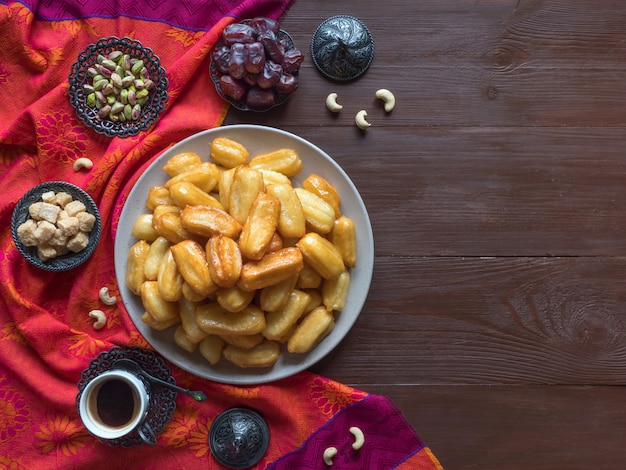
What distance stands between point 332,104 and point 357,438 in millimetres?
896

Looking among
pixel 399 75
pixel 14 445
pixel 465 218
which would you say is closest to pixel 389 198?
pixel 465 218

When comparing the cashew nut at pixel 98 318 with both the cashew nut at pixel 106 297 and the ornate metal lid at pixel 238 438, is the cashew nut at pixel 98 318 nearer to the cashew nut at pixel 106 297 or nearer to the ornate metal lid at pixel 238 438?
the cashew nut at pixel 106 297

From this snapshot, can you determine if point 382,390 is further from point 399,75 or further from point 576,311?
point 399,75

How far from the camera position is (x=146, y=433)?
147 cm

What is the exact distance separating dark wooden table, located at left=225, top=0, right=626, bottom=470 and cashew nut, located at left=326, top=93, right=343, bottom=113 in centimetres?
2

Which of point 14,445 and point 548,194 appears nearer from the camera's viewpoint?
point 14,445

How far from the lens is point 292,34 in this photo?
1633 mm

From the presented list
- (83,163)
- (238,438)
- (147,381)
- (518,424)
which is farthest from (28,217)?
(518,424)

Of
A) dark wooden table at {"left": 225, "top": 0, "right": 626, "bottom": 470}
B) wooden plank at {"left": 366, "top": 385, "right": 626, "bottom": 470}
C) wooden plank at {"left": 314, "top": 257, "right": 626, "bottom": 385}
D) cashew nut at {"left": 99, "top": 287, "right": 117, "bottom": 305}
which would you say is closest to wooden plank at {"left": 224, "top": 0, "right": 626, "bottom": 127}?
dark wooden table at {"left": 225, "top": 0, "right": 626, "bottom": 470}

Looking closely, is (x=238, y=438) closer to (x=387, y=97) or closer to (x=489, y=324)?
(x=489, y=324)

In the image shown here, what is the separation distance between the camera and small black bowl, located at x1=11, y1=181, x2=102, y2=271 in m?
1.51

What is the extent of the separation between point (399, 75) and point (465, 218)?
0.44 m

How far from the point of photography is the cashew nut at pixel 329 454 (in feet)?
5.10

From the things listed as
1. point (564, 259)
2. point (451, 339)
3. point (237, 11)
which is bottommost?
point (451, 339)
